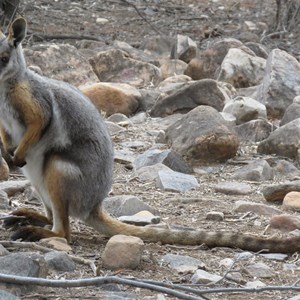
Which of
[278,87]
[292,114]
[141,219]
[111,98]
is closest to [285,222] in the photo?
[141,219]

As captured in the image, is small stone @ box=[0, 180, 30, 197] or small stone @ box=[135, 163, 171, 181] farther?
small stone @ box=[135, 163, 171, 181]

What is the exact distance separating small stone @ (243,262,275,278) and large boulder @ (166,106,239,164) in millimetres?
3091

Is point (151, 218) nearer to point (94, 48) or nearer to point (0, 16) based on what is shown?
point (0, 16)

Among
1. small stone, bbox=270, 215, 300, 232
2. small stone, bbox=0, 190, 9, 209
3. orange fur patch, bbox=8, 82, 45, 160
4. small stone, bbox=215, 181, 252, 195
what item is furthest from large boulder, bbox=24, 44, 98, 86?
orange fur patch, bbox=8, 82, 45, 160

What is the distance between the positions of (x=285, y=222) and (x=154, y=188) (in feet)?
5.16

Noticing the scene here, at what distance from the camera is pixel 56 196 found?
5777mm

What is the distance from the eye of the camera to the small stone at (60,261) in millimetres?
5062

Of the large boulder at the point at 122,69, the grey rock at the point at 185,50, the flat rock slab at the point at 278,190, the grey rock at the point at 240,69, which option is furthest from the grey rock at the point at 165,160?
the grey rock at the point at 185,50

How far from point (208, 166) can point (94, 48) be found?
6.80 metres

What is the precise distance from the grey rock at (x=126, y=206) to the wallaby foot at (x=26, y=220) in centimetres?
70

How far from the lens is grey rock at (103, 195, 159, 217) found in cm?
665

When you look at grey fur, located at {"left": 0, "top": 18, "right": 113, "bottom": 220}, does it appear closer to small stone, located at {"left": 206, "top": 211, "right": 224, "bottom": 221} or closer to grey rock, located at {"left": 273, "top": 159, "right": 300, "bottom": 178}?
small stone, located at {"left": 206, "top": 211, "right": 224, "bottom": 221}

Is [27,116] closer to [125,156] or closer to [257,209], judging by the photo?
[257,209]

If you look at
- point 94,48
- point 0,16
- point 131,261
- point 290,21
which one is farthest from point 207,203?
point 290,21
